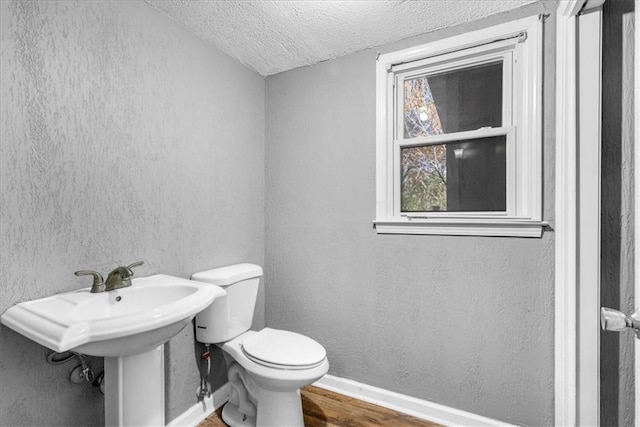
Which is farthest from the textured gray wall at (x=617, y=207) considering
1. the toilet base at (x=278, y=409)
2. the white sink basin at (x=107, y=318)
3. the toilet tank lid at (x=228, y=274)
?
the toilet tank lid at (x=228, y=274)

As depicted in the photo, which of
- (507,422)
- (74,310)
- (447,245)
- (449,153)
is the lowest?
(507,422)

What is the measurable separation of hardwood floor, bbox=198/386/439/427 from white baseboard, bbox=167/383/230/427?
1.3 inches

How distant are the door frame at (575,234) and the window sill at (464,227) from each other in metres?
0.13

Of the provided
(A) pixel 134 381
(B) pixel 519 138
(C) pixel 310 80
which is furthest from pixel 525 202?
(A) pixel 134 381

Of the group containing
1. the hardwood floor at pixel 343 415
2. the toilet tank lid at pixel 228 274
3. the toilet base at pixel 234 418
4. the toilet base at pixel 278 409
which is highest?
the toilet tank lid at pixel 228 274

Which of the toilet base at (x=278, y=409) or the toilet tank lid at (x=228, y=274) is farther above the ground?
the toilet tank lid at (x=228, y=274)

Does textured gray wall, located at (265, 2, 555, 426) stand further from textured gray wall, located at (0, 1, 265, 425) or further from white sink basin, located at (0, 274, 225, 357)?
white sink basin, located at (0, 274, 225, 357)

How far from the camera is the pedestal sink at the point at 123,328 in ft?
2.97

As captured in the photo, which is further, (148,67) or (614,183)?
(148,67)

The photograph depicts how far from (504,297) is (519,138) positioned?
81cm

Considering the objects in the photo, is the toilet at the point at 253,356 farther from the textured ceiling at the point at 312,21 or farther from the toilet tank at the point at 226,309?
the textured ceiling at the point at 312,21

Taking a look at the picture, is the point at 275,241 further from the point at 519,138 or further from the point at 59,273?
the point at 519,138

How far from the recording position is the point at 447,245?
1.75 meters

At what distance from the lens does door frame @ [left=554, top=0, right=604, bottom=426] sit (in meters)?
1.22
